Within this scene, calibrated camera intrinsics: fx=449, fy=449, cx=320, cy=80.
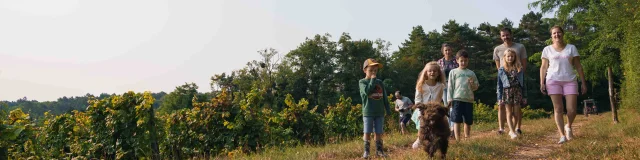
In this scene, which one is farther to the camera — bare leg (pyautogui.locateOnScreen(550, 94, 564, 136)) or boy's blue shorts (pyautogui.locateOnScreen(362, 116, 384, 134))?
bare leg (pyautogui.locateOnScreen(550, 94, 564, 136))

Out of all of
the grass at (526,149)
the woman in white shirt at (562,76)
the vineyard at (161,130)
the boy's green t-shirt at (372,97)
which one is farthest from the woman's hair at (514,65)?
the vineyard at (161,130)

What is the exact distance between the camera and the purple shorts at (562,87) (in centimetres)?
629

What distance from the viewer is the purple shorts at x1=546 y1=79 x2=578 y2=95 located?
629cm

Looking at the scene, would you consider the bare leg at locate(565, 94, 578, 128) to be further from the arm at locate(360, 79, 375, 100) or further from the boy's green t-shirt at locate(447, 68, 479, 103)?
the arm at locate(360, 79, 375, 100)

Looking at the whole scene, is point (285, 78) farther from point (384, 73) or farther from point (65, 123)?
point (65, 123)

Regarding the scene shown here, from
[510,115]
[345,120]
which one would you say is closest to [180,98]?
[345,120]

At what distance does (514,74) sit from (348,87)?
1766 inches

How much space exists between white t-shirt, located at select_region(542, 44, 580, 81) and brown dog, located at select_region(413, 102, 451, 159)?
2.40m

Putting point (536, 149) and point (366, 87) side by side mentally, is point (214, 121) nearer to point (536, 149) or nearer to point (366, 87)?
point (366, 87)

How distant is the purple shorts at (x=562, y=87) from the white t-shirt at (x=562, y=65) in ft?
0.20

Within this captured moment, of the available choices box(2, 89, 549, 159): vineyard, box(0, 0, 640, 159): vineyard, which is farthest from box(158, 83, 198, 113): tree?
box(2, 89, 549, 159): vineyard

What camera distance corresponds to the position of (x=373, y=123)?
5867mm

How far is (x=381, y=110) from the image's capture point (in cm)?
581

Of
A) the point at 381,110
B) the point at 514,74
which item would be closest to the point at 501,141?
the point at 514,74
